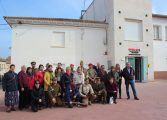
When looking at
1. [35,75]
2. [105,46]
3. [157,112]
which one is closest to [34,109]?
[35,75]

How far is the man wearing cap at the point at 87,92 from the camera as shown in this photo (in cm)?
1143

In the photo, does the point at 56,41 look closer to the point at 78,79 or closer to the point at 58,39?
the point at 58,39

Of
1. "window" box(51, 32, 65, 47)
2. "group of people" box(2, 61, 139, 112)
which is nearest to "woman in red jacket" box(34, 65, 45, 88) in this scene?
"group of people" box(2, 61, 139, 112)

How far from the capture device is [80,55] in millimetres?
23922

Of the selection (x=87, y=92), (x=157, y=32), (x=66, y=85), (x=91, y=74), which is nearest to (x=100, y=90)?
(x=87, y=92)

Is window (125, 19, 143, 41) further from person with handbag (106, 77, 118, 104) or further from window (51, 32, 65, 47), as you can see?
person with handbag (106, 77, 118, 104)

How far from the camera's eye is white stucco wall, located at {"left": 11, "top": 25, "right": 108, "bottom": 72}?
22219 millimetres

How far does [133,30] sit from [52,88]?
1598 centimetres

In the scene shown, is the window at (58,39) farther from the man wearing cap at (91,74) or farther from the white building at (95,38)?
the man wearing cap at (91,74)

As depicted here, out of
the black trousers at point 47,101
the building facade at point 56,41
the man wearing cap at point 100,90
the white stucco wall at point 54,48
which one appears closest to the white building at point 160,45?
the building facade at point 56,41

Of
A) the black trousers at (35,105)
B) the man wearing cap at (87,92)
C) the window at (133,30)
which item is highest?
the window at (133,30)

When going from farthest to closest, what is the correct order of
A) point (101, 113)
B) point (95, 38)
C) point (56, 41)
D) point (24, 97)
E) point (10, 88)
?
point (95, 38), point (56, 41), point (24, 97), point (10, 88), point (101, 113)

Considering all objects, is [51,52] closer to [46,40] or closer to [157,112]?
[46,40]

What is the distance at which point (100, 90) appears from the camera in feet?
40.2
